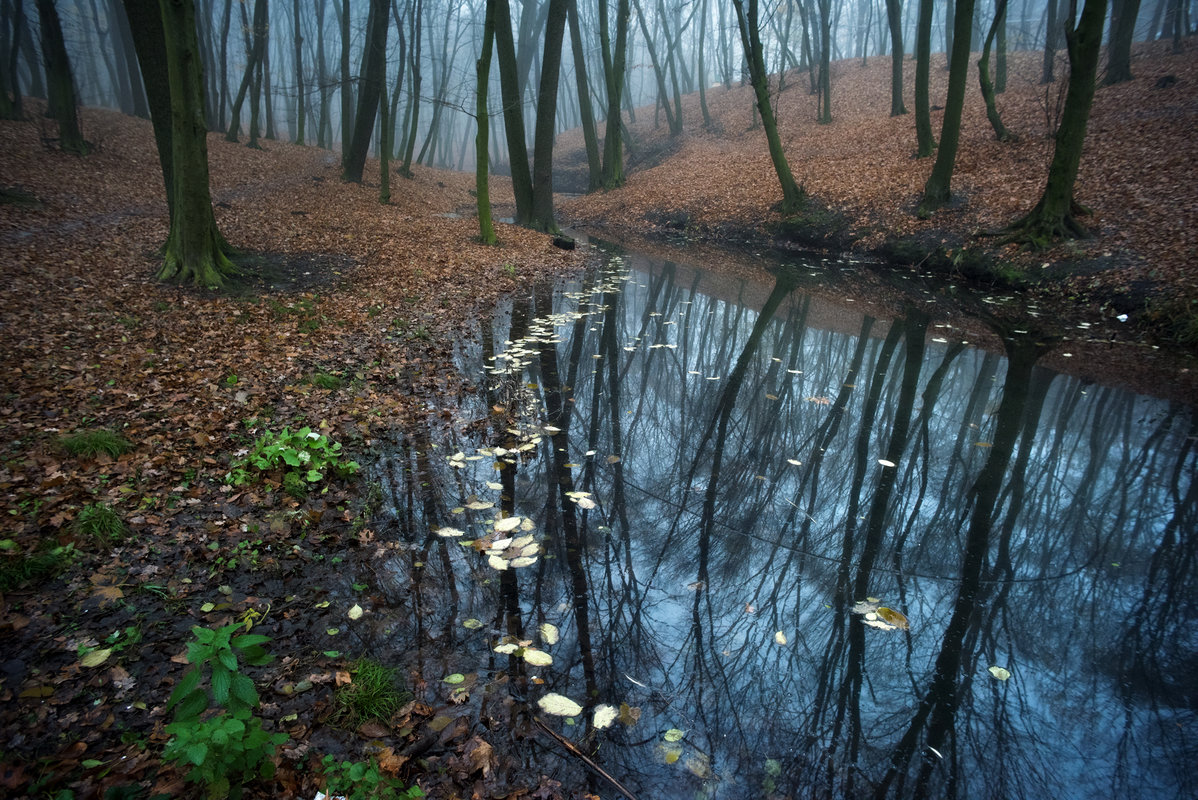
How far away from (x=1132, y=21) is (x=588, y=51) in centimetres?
4872

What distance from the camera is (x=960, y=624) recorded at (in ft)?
10.1

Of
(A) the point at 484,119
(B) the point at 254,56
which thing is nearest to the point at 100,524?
(A) the point at 484,119

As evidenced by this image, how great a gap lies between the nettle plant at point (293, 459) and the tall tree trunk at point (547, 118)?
12319 millimetres

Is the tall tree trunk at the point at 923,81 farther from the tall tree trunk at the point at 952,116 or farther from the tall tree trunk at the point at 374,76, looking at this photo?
the tall tree trunk at the point at 374,76

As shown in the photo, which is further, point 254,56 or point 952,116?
point 254,56

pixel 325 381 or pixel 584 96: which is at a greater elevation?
pixel 584 96

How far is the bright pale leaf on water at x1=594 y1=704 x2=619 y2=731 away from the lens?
2.37 meters

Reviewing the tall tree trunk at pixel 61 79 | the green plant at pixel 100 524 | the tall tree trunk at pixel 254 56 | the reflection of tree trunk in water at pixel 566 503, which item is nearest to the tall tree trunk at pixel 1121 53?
the reflection of tree trunk in water at pixel 566 503

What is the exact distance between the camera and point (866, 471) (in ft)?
15.2

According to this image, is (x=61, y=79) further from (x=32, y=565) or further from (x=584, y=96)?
(x=32, y=565)

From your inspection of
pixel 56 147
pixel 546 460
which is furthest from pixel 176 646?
pixel 56 147

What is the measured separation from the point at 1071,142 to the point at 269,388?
1218 cm

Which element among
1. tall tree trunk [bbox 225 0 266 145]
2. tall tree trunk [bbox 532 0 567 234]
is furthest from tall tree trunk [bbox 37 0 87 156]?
tall tree trunk [bbox 532 0 567 234]

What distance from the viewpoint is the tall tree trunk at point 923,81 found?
46.0 feet
